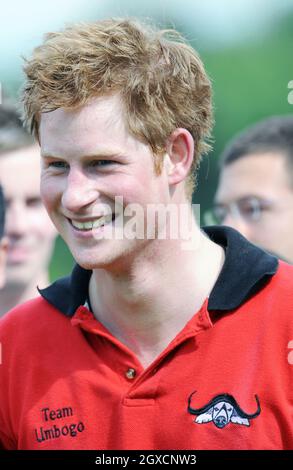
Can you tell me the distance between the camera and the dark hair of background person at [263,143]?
5844 millimetres

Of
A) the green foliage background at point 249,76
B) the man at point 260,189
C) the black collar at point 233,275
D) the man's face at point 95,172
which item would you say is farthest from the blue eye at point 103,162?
the green foliage background at point 249,76

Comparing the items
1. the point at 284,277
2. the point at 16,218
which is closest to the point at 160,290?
the point at 284,277

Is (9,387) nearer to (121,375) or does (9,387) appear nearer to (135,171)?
(121,375)

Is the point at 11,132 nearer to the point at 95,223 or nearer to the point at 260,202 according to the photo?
the point at 260,202

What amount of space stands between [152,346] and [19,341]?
520mm

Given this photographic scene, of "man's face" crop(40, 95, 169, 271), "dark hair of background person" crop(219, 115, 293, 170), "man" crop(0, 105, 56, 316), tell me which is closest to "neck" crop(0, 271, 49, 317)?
"man" crop(0, 105, 56, 316)

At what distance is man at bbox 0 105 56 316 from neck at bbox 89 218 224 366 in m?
2.33

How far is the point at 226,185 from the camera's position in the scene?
570 centimetres

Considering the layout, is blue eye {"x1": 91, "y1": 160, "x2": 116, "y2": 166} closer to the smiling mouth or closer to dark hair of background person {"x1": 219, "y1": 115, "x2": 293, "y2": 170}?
the smiling mouth

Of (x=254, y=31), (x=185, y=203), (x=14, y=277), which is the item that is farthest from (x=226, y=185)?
(x=254, y=31)

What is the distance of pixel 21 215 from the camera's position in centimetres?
532

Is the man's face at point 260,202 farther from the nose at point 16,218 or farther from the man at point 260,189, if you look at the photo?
the nose at point 16,218

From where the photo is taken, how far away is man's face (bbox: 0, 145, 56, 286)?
5324 mm

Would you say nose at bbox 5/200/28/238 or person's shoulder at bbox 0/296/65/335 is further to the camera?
nose at bbox 5/200/28/238
